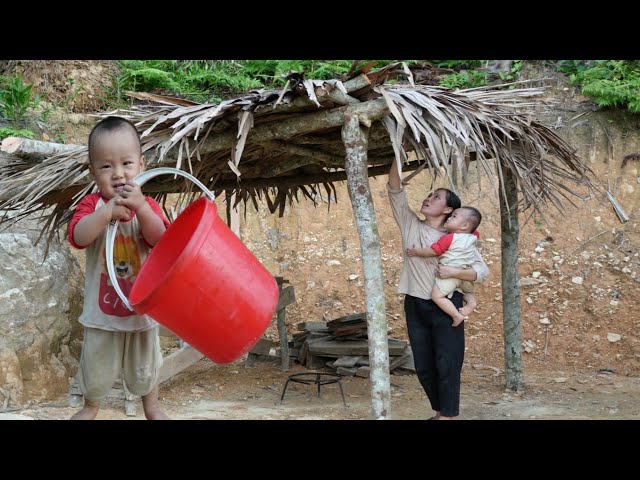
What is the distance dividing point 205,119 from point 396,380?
13.3 ft

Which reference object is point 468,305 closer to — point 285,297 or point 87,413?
point 87,413

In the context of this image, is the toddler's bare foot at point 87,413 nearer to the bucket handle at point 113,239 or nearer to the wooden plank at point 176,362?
the bucket handle at point 113,239

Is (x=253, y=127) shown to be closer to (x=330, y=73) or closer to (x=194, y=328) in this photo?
(x=194, y=328)

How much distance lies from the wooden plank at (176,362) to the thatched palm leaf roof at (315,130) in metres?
2.17

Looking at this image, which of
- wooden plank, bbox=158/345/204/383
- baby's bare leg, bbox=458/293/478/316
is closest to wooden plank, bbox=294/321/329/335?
wooden plank, bbox=158/345/204/383

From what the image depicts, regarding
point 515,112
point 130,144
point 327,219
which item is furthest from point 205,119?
point 327,219

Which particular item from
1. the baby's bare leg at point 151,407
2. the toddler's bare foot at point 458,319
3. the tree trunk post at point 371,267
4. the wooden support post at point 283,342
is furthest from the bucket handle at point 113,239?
the wooden support post at point 283,342

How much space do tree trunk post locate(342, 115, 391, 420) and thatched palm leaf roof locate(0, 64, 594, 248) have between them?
0.44 ft

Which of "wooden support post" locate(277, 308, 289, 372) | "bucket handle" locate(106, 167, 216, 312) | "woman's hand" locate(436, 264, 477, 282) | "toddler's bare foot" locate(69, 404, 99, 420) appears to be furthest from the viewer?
"wooden support post" locate(277, 308, 289, 372)

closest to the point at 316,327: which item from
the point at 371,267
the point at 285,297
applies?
the point at 285,297

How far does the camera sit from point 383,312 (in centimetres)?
471

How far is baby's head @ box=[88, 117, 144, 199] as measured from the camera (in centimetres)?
322

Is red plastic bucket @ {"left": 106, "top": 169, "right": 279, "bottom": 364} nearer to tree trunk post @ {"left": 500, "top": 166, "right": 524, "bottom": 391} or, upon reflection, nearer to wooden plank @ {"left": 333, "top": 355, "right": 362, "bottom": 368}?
tree trunk post @ {"left": 500, "top": 166, "right": 524, "bottom": 391}

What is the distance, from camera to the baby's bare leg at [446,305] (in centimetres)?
499
